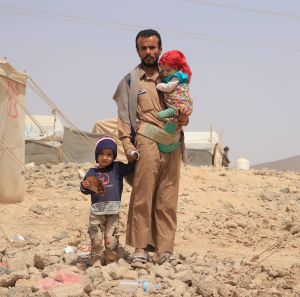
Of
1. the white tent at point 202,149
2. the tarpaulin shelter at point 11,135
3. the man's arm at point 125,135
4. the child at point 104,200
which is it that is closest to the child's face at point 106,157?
the child at point 104,200

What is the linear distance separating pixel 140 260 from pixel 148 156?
656 mm

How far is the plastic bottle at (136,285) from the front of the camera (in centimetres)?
315

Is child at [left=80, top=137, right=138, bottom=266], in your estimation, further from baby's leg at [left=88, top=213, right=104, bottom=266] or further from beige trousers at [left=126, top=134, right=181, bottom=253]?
beige trousers at [left=126, top=134, right=181, bottom=253]

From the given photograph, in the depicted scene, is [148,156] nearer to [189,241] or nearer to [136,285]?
[136,285]

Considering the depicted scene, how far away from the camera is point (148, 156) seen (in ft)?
11.9

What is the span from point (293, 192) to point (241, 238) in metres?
3.31

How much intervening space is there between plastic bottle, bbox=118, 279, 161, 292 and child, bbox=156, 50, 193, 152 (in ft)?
3.23

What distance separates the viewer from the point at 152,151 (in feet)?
11.9

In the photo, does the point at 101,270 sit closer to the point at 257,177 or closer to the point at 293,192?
the point at 293,192

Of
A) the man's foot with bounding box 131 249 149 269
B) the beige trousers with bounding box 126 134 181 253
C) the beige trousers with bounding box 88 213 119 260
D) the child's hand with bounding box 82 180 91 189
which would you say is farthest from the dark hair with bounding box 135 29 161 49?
the man's foot with bounding box 131 249 149 269

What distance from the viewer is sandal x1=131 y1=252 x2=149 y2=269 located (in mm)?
3494

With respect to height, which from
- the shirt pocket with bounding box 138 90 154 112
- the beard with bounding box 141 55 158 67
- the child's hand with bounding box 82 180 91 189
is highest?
the beard with bounding box 141 55 158 67

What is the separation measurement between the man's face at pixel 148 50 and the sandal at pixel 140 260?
1.24 m

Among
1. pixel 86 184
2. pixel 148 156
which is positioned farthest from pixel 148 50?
pixel 86 184
